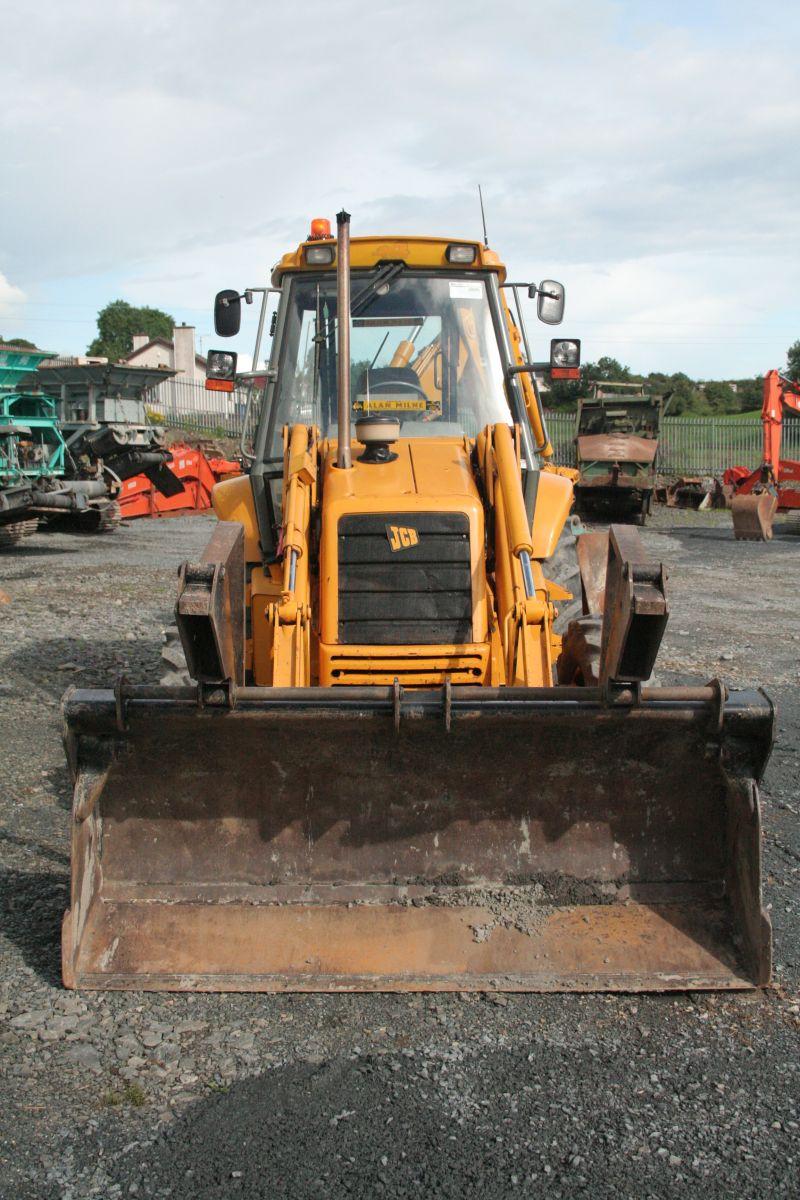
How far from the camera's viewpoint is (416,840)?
3895mm

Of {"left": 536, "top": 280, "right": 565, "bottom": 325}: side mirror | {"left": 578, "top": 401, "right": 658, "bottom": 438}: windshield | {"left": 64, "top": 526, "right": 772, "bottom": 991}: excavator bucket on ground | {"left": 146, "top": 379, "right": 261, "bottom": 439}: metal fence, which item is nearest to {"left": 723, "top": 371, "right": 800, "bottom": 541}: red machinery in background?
{"left": 578, "top": 401, "right": 658, "bottom": 438}: windshield

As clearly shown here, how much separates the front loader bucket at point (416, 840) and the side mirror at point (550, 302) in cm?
254

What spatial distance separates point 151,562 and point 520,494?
1198 cm

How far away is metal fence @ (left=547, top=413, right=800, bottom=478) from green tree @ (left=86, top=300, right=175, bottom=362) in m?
58.2

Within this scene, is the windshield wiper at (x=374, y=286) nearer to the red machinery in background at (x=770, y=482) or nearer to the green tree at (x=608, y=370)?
the red machinery in background at (x=770, y=482)

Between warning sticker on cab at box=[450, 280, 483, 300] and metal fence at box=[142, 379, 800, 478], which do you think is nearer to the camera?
warning sticker on cab at box=[450, 280, 483, 300]

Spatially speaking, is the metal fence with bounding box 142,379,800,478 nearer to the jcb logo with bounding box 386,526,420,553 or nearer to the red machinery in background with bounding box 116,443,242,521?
the red machinery in background with bounding box 116,443,242,521

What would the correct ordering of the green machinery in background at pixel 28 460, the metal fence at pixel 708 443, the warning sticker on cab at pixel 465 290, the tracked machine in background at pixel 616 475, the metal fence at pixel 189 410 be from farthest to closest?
the metal fence at pixel 189 410
the metal fence at pixel 708 443
the tracked machine in background at pixel 616 475
the green machinery in background at pixel 28 460
the warning sticker on cab at pixel 465 290

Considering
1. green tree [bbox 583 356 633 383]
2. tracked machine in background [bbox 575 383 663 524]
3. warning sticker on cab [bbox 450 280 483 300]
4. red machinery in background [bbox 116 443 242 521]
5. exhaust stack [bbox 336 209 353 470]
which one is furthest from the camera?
green tree [bbox 583 356 633 383]

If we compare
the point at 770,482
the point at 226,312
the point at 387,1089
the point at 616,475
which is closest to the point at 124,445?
the point at 616,475

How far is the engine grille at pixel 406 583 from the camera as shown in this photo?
14.3 ft

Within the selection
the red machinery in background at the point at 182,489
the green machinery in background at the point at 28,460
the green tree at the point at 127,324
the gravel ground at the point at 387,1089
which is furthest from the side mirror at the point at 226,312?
the green tree at the point at 127,324

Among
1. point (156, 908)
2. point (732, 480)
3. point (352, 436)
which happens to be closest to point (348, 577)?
point (352, 436)

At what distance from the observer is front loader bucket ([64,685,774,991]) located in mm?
3590
